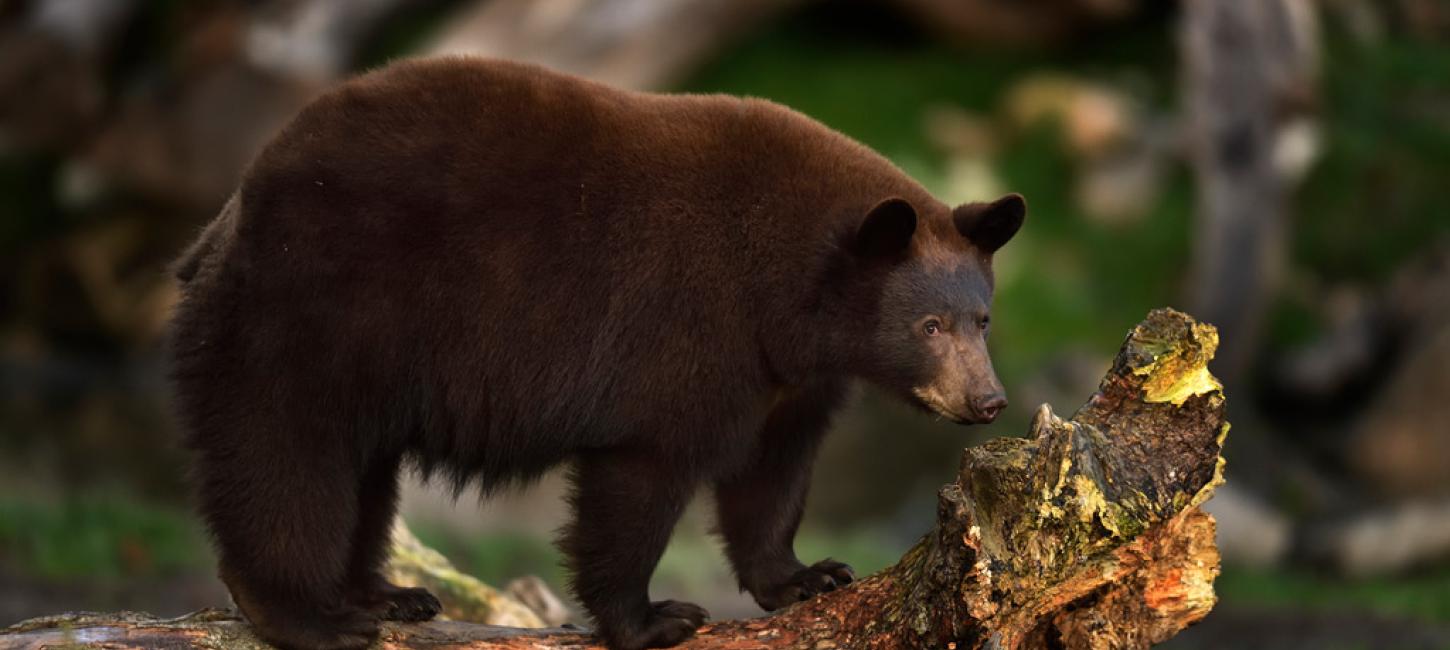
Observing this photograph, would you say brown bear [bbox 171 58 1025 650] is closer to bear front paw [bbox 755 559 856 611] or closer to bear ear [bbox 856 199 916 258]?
bear ear [bbox 856 199 916 258]

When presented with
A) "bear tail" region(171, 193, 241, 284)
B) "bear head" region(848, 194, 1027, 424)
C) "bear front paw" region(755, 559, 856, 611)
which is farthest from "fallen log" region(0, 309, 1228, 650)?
"bear tail" region(171, 193, 241, 284)

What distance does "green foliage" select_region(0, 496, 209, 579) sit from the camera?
10.2 meters

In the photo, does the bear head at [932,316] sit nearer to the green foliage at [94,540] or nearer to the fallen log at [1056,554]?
the fallen log at [1056,554]

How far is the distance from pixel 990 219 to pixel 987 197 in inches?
343

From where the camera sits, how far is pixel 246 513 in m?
5.02

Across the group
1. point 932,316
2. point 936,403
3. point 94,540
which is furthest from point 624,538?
point 94,540

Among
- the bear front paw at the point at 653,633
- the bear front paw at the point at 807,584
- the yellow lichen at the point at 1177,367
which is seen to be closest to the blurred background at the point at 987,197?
the bear front paw at the point at 807,584

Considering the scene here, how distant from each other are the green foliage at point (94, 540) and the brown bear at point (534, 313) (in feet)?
17.8

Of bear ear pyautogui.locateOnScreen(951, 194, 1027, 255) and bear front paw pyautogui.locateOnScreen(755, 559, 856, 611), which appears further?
bear front paw pyautogui.locateOnScreen(755, 559, 856, 611)

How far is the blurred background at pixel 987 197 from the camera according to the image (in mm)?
11727

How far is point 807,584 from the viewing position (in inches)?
231

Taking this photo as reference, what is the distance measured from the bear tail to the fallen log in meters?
1.10

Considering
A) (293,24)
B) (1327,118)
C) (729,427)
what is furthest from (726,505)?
(1327,118)

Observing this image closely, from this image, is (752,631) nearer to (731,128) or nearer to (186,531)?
(731,128)
